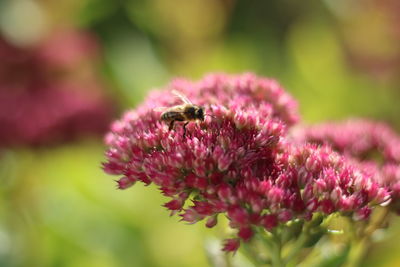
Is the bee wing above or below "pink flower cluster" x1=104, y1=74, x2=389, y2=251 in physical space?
above

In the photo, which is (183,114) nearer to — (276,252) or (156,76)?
(276,252)

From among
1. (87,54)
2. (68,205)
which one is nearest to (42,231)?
(68,205)

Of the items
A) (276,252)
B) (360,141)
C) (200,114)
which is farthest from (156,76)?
(276,252)

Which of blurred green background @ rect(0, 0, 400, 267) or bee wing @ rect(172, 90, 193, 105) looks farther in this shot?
blurred green background @ rect(0, 0, 400, 267)

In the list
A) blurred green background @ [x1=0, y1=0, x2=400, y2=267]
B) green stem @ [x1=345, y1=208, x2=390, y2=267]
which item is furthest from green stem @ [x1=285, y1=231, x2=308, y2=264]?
blurred green background @ [x1=0, y1=0, x2=400, y2=267]

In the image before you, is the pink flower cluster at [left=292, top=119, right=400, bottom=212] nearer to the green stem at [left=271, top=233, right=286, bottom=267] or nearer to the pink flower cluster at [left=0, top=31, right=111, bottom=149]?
the green stem at [left=271, top=233, right=286, bottom=267]
